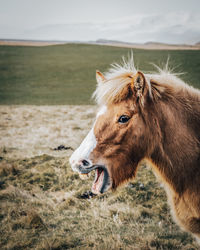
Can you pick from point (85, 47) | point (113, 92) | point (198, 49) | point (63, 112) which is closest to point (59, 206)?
point (113, 92)

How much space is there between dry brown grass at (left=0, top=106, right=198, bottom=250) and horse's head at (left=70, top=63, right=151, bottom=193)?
69.5 inches

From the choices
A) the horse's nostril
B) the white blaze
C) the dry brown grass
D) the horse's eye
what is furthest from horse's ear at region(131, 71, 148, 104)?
the dry brown grass

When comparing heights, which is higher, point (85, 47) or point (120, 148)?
point (85, 47)

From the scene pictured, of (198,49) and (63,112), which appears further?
(198,49)

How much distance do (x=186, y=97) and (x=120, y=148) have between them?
960 mm

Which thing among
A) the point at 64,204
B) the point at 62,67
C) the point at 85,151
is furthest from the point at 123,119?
the point at 62,67

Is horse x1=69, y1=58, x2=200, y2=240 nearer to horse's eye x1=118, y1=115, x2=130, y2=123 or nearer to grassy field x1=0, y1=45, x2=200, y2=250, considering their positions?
horse's eye x1=118, y1=115, x2=130, y2=123

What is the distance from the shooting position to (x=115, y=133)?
2.29m

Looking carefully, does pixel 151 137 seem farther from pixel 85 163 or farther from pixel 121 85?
pixel 85 163

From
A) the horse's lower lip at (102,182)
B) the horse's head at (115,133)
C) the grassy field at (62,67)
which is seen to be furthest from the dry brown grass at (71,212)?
the grassy field at (62,67)

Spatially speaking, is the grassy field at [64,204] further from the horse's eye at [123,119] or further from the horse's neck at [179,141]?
the horse's eye at [123,119]

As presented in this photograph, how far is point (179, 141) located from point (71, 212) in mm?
3103

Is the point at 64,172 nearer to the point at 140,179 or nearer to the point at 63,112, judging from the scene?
the point at 140,179

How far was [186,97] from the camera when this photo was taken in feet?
7.87
